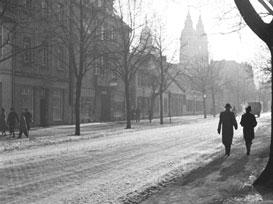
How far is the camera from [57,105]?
36969 mm

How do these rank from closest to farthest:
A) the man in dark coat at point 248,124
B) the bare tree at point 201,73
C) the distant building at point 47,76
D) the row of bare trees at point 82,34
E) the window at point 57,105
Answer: the man in dark coat at point 248,124, the row of bare trees at point 82,34, the distant building at point 47,76, the window at point 57,105, the bare tree at point 201,73

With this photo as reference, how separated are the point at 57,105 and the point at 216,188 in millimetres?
30306

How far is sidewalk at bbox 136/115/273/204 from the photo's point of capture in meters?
6.89

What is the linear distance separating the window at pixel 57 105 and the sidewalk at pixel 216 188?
2653 cm

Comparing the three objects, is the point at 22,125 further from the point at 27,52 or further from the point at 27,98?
the point at 27,52

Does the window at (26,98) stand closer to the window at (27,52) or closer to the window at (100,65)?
the window at (27,52)

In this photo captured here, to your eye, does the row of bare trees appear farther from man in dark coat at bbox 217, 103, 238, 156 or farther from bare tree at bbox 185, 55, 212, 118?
bare tree at bbox 185, 55, 212, 118

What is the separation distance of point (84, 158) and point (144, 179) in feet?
15.2

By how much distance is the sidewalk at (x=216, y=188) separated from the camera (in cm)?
689

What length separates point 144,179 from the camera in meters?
9.33

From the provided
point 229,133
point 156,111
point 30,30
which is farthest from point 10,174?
point 156,111

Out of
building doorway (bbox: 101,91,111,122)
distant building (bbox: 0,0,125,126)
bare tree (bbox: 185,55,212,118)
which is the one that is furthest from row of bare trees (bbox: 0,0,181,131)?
bare tree (bbox: 185,55,212,118)

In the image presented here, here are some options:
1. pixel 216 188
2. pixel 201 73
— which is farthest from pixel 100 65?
pixel 201 73

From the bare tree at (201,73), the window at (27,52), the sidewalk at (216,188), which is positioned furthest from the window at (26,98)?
the bare tree at (201,73)
